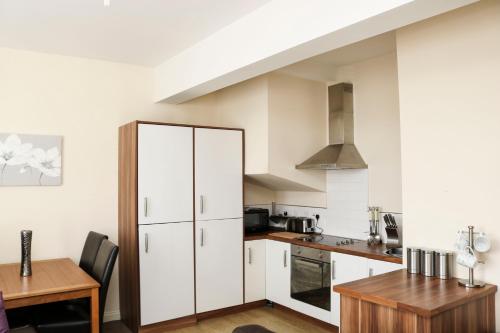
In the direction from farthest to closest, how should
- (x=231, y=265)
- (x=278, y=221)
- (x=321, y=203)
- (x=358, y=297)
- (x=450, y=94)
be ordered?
(x=278, y=221), (x=321, y=203), (x=231, y=265), (x=450, y=94), (x=358, y=297)

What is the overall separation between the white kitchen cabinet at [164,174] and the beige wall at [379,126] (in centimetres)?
171

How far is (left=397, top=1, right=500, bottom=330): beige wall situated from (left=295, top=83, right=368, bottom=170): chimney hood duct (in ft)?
4.03

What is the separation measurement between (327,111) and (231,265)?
6.37 feet

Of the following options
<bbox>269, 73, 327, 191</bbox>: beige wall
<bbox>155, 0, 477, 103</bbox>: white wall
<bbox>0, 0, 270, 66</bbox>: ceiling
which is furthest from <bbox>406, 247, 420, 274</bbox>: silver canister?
<bbox>0, 0, 270, 66</bbox>: ceiling

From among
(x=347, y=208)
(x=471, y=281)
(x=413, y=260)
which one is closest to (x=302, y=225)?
(x=347, y=208)

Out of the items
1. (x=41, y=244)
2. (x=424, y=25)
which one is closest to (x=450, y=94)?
(x=424, y=25)

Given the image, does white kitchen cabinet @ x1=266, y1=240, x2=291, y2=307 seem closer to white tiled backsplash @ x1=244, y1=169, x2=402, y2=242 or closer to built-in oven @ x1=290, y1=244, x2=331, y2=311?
built-in oven @ x1=290, y1=244, x2=331, y2=311

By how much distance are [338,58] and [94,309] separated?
3.05 meters

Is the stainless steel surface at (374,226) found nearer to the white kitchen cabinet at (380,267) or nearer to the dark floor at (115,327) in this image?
the white kitchen cabinet at (380,267)

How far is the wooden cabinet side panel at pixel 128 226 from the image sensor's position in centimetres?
379

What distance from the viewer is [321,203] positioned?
4.59 m

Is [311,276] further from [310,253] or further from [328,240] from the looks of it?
[328,240]

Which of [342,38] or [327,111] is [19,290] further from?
[327,111]

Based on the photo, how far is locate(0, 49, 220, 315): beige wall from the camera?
148 inches
